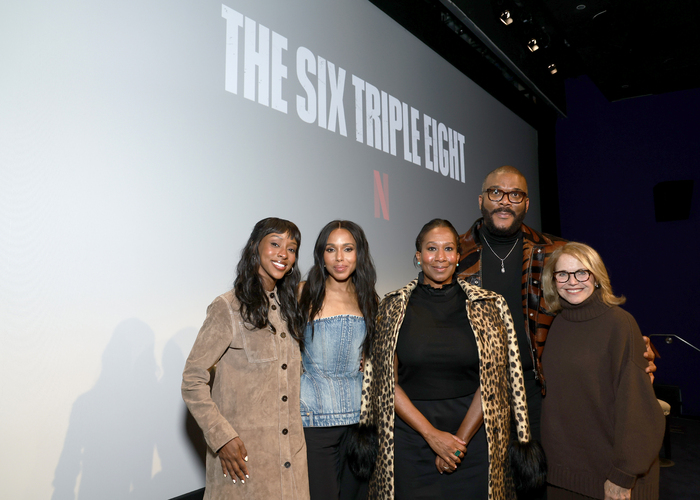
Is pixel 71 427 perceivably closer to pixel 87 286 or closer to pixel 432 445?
pixel 87 286

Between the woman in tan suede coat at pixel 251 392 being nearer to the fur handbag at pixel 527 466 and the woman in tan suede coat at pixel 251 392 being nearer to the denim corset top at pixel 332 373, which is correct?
the denim corset top at pixel 332 373

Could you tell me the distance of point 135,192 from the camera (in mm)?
2395

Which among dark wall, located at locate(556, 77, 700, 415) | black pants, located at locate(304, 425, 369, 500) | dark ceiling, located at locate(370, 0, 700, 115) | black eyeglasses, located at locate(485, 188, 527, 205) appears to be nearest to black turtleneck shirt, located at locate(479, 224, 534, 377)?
black eyeglasses, located at locate(485, 188, 527, 205)

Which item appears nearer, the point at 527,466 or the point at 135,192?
the point at 527,466

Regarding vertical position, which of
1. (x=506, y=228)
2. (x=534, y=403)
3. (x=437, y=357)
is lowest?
(x=534, y=403)

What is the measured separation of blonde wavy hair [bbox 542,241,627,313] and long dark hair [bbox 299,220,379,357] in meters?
0.80

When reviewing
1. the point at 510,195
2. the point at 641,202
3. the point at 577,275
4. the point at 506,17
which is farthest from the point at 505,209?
the point at 641,202

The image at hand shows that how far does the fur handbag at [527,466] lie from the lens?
1.98 m

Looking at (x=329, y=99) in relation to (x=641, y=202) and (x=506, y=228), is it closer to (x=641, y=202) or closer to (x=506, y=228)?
(x=506, y=228)

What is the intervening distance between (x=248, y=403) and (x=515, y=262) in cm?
159

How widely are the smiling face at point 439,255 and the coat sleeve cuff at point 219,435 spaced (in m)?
1.06

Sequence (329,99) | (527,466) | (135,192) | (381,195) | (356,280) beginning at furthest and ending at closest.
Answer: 1. (381,195)
2. (329,99)
3. (135,192)
4. (356,280)
5. (527,466)

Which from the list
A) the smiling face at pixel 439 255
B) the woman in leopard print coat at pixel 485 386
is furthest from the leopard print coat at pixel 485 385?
the smiling face at pixel 439 255

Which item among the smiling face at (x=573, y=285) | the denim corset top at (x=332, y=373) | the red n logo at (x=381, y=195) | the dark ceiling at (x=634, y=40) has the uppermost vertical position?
the dark ceiling at (x=634, y=40)
